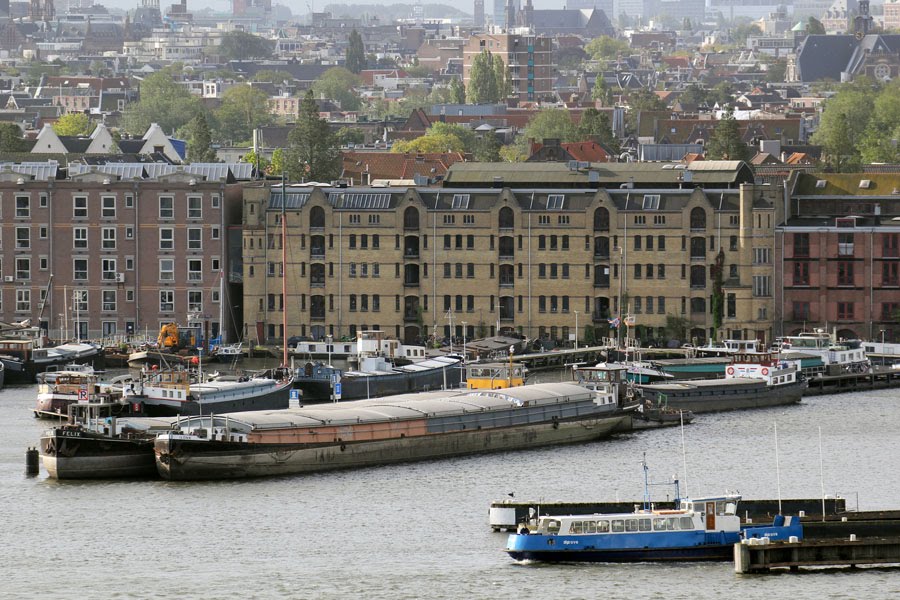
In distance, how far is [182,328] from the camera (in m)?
119

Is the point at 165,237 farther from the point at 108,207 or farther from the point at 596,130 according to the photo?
the point at 596,130

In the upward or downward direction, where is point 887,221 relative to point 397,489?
upward

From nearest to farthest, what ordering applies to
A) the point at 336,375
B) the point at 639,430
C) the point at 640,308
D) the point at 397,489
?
the point at 397,489, the point at 639,430, the point at 336,375, the point at 640,308

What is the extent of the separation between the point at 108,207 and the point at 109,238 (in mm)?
1572

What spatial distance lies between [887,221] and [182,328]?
35.0 metres

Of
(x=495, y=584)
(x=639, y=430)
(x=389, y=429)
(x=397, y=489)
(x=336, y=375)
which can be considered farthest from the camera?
(x=336, y=375)

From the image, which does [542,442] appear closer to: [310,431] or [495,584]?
[310,431]

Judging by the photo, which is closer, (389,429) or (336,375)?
(389,429)

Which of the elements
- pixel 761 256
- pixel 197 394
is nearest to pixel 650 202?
pixel 761 256

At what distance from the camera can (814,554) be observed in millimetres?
64875

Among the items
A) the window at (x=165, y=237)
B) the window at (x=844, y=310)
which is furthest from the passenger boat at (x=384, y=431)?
the window at (x=165, y=237)

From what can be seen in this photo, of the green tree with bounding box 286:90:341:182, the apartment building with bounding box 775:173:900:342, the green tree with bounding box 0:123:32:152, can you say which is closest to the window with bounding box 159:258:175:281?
the apartment building with bounding box 775:173:900:342

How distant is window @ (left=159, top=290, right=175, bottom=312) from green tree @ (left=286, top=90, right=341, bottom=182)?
1308 inches

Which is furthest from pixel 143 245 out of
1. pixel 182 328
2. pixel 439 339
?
pixel 439 339
